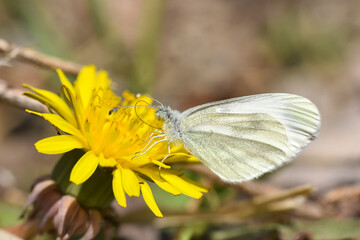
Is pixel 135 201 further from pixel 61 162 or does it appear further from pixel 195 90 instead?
pixel 195 90

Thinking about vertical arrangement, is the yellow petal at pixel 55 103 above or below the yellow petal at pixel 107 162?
above

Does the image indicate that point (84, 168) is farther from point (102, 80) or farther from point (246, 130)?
point (246, 130)

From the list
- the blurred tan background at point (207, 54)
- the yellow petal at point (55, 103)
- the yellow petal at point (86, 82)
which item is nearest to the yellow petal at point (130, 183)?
the yellow petal at point (55, 103)

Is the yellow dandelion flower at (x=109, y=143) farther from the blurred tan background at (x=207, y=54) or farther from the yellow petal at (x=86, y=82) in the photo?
the blurred tan background at (x=207, y=54)

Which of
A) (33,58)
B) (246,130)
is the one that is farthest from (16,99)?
(246,130)

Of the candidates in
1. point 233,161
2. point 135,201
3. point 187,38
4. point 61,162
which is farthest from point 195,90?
point 61,162

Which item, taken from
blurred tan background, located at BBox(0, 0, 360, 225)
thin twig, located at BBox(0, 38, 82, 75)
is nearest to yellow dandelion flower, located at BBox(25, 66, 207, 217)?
thin twig, located at BBox(0, 38, 82, 75)

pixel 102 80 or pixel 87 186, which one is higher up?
pixel 102 80

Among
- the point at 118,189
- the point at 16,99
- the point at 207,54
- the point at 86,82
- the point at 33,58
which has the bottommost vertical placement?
the point at 118,189

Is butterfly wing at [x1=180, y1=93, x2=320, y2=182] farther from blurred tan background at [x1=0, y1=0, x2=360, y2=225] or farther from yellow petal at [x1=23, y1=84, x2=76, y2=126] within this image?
blurred tan background at [x1=0, y1=0, x2=360, y2=225]
